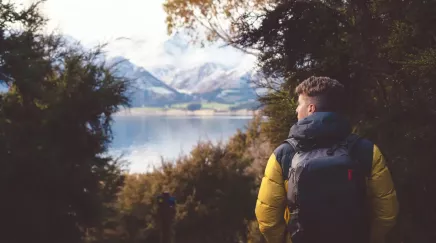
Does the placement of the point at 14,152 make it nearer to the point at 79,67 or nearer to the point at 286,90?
the point at 79,67

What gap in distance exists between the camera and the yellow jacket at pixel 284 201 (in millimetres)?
2686

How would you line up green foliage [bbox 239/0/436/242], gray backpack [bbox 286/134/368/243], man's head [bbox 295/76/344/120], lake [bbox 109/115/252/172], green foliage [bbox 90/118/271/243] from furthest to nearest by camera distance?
lake [bbox 109/115/252/172], green foliage [bbox 90/118/271/243], green foliage [bbox 239/0/436/242], man's head [bbox 295/76/344/120], gray backpack [bbox 286/134/368/243]

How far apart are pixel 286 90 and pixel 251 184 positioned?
12201 millimetres

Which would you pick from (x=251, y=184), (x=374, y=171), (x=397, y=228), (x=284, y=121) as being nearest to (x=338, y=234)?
(x=374, y=171)

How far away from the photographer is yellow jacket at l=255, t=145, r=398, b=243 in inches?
106

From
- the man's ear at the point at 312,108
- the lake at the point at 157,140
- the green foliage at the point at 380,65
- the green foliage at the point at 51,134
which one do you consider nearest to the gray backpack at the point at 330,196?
the man's ear at the point at 312,108

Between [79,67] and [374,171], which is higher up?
[79,67]

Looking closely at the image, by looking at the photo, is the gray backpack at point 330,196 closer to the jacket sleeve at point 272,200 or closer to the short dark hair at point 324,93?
the jacket sleeve at point 272,200

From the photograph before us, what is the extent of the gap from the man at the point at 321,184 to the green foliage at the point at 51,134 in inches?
423

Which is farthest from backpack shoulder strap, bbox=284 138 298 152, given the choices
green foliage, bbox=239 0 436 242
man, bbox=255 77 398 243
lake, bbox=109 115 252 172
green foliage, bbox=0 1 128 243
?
lake, bbox=109 115 252 172

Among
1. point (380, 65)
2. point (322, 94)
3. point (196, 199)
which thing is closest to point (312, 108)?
point (322, 94)

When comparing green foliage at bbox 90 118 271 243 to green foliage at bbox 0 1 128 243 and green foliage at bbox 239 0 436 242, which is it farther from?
green foliage at bbox 239 0 436 242

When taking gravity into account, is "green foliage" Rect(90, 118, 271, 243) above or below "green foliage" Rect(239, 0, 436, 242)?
below

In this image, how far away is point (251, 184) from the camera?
22.1 m
